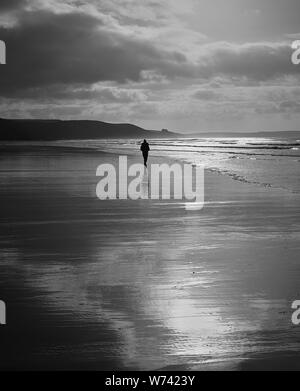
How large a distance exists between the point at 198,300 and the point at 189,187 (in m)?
15.9

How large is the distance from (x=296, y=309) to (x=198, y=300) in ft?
3.53

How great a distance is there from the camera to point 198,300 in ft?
25.8

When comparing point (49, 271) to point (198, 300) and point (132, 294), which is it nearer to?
point (132, 294)

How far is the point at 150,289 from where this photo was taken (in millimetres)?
8438

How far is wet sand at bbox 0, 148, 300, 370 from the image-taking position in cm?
611

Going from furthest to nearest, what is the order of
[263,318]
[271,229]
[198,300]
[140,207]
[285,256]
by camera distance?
[140,207] → [271,229] → [285,256] → [198,300] → [263,318]

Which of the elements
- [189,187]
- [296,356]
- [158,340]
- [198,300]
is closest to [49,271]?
[198,300]

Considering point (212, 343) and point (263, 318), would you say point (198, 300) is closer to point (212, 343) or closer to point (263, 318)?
point (263, 318)

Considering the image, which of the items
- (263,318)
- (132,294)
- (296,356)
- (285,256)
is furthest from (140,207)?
(296,356)

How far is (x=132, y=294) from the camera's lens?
8.20 meters

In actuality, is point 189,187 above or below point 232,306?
above

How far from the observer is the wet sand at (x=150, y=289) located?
611 centimetres
